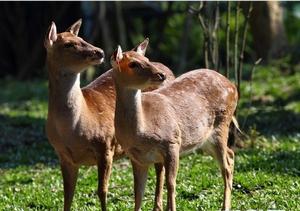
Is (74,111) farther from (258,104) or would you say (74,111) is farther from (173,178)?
(258,104)

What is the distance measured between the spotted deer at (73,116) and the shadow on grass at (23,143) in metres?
3.47

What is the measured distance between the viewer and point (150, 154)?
6820mm

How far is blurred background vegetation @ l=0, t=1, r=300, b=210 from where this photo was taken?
27.7 feet

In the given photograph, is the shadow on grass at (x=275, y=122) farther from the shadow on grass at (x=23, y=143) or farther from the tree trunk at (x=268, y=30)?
the tree trunk at (x=268, y=30)

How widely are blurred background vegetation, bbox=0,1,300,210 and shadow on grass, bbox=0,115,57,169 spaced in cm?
1

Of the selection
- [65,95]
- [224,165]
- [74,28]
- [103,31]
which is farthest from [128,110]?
[103,31]

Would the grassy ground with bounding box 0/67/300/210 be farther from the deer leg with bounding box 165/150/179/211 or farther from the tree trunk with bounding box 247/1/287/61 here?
the tree trunk with bounding box 247/1/287/61

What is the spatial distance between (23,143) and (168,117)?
17.7ft

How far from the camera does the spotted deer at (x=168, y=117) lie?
676cm

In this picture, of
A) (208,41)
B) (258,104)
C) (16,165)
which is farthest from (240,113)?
(16,165)

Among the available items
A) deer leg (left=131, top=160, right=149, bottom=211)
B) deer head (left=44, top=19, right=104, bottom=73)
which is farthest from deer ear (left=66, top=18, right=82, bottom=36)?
deer leg (left=131, top=160, right=149, bottom=211)

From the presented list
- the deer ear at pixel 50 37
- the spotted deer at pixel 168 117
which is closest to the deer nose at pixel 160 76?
the spotted deer at pixel 168 117

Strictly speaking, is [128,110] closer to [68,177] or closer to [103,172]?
[103,172]

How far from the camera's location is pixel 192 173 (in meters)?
9.23
